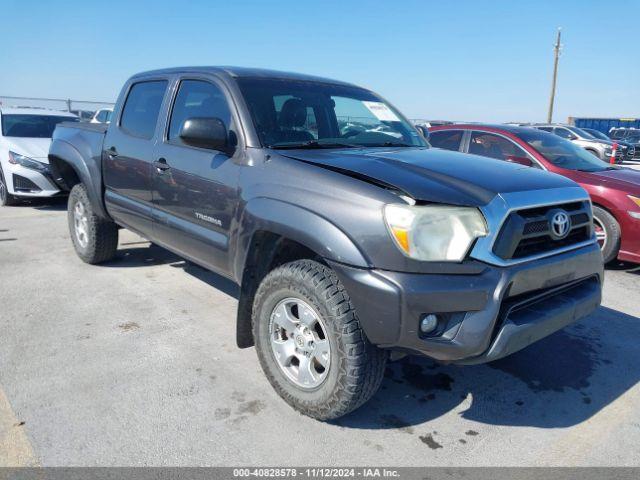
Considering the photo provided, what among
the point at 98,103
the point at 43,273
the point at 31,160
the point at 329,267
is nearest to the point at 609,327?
the point at 329,267

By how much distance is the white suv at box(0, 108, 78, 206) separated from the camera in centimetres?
796

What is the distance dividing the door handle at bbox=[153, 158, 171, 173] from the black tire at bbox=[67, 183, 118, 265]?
149 centimetres

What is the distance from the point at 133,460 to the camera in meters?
2.34

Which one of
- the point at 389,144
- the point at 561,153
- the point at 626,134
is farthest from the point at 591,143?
the point at 389,144

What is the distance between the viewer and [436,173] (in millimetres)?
2607

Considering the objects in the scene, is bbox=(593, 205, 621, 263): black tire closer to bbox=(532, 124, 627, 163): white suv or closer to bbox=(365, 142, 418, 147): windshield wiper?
bbox=(365, 142, 418, 147): windshield wiper

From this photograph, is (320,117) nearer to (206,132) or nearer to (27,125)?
(206,132)

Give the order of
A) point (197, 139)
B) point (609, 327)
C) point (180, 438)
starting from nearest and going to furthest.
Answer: point (180, 438)
point (197, 139)
point (609, 327)

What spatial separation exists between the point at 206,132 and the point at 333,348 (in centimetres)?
148

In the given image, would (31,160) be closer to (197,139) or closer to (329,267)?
(197,139)

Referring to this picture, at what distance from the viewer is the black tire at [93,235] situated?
4973 millimetres

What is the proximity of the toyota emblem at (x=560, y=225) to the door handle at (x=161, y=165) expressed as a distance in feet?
8.38

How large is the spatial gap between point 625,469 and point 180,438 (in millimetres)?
2150

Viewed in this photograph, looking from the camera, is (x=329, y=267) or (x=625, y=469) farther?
(x=329, y=267)
